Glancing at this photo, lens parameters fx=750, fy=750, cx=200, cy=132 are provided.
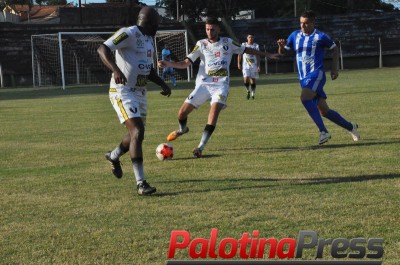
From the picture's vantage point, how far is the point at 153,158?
35.6 ft

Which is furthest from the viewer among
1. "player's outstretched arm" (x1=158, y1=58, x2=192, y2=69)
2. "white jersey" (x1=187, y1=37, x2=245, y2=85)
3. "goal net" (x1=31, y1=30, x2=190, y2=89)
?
"goal net" (x1=31, y1=30, x2=190, y2=89)

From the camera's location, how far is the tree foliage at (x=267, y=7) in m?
77.6

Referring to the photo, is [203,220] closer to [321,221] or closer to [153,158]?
[321,221]

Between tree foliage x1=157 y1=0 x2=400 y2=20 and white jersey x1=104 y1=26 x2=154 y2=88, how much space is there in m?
67.9

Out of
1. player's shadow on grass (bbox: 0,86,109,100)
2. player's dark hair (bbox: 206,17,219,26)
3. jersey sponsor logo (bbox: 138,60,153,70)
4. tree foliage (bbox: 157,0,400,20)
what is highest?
tree foliage (bbox: 157,0,400,20)

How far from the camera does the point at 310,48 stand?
1222 cm

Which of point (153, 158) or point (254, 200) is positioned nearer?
point (254, 200)

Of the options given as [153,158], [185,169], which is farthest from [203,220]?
[153,158]

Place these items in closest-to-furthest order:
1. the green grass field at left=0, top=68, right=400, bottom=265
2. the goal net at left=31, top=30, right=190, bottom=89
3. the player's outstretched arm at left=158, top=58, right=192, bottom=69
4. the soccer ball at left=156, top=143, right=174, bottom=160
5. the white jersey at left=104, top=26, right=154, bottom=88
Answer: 1. the green grass field at left=0, top=68, right=400, bottom=265
2. the white jersey at left=104, top=26, right=154, bottom=88
3. the soccer ball at left=156, top=143, right=174, bottom=160
4. the player's outstretched arm at left=158, top=58, right=192, bottom=69
5. the goal net at left=31, top=30, right=190, bottom=89

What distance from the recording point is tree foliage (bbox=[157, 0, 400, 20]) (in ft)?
255

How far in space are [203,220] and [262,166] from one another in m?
3.34
